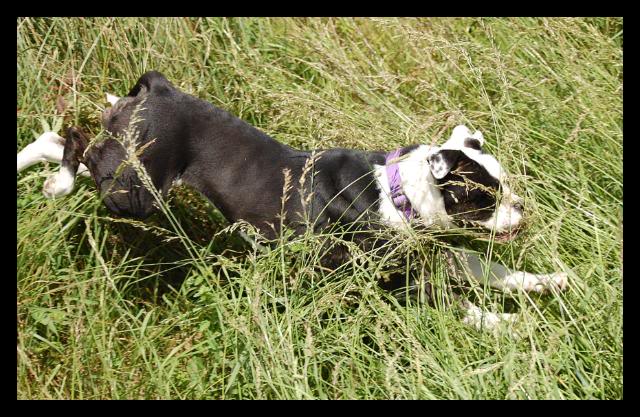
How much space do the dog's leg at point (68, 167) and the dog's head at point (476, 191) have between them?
1993mm

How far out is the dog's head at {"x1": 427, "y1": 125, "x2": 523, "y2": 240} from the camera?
4.03 meters

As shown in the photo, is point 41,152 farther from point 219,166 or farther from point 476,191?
point 476,191

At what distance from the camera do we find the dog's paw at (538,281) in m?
3.95

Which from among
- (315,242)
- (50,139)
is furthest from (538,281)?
(50,139)

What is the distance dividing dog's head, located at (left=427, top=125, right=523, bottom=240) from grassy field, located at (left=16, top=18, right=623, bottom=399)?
0.41ft

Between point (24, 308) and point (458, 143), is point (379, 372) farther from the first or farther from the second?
point (24, 308)

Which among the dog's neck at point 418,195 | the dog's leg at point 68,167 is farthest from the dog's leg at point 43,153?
the dog's neck at point 418,195

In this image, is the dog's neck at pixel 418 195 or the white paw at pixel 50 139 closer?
the dog's neck at pixel 418 195

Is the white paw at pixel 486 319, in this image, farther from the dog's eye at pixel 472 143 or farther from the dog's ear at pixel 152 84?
the dog's ear at pixel 152 84

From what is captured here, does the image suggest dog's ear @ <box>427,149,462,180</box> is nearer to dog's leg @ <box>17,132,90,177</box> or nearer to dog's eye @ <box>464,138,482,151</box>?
dog's eye @ <box>464,138,482,151</box>

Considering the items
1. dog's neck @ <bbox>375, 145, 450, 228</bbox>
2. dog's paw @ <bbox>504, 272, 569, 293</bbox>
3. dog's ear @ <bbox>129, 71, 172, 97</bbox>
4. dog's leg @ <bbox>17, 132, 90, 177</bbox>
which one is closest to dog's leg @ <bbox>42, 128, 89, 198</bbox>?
dog's leg @ <bbox>17, 132, 90, 177</bbox>

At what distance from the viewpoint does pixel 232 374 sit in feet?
11.9

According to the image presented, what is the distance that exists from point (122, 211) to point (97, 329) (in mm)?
712
